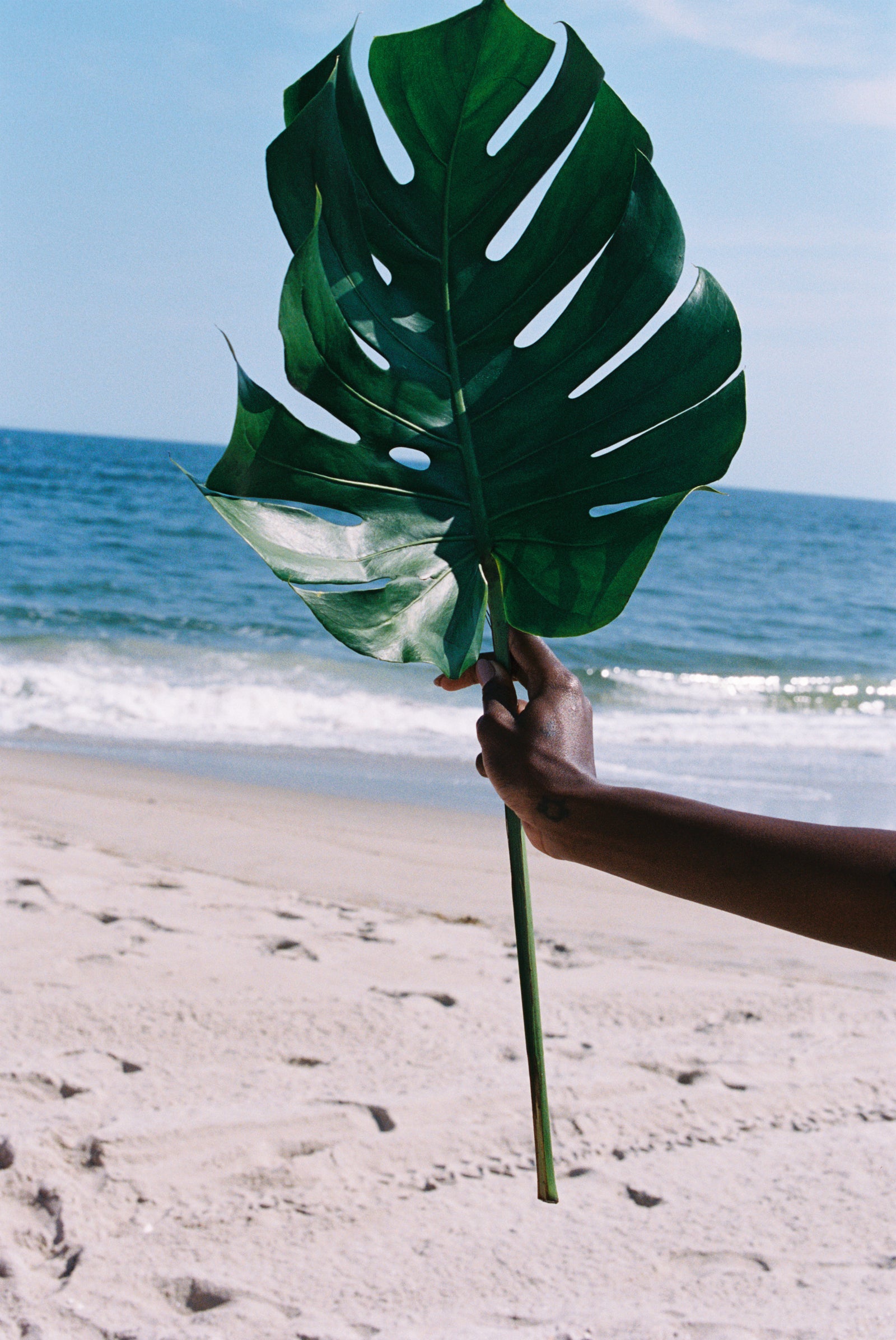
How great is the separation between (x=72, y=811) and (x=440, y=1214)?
10.2 ft

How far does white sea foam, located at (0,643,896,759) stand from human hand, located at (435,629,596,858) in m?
5.51

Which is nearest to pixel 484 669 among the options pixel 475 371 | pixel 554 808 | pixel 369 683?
pixel 554 808

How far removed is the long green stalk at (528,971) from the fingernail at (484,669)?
0.05ft

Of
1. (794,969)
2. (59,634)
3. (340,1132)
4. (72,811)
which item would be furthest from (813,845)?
(59,634)

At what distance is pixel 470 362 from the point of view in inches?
38.7

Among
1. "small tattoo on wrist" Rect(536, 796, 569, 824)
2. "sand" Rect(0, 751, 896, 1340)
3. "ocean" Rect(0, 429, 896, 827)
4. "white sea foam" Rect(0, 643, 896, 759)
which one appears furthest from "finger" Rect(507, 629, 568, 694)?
"white sea foam" Rect(0, 643, 896, 759)

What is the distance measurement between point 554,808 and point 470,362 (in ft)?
1.33

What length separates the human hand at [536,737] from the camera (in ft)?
3.14

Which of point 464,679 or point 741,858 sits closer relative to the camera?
point 741,858

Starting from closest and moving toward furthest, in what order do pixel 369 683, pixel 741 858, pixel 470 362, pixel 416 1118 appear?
pixel 741 858 → pixel 470 362 → pixel 416 1118 → pixel 369 683

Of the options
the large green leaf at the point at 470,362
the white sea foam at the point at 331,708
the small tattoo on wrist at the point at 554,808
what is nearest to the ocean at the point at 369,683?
the white sea foam at the point at 331,708

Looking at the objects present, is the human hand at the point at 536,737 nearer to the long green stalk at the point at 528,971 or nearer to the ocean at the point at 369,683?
the long green stalk at the point at 528,971

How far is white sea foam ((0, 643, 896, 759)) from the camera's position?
274 inches

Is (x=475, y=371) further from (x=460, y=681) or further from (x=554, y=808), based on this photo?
(x=554, y=808)
